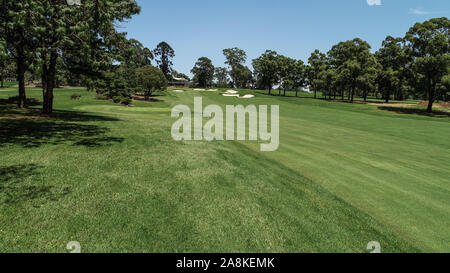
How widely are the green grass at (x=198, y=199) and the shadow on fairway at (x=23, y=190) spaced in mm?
25

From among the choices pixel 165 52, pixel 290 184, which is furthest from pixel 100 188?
pixel 165 52

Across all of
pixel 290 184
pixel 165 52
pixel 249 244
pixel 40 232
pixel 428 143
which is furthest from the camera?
pixel 165 52

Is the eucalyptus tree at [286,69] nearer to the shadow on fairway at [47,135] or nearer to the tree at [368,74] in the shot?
the tree at [368,74]

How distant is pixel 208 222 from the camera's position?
4.96m

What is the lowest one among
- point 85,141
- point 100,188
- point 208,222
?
point 208,222

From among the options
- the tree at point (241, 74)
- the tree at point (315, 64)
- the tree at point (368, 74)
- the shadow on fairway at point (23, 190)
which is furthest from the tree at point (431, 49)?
the tree at point (241, 74)

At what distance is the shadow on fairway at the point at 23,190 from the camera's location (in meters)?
5.08

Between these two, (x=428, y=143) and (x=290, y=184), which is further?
(x=428, y=143)

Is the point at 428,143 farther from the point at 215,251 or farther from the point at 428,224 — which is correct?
the point at 215,251

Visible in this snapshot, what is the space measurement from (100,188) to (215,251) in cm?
359

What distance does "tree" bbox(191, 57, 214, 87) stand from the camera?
463 feet

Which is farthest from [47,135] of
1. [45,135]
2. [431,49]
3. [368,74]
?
[368,74]

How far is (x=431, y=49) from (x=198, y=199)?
55562 millimetres

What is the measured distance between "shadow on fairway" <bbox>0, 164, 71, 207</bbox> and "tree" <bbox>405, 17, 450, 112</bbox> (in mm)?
55916
